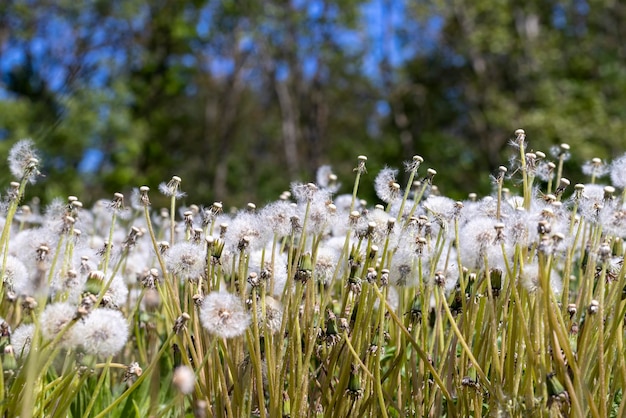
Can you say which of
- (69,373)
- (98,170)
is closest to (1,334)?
(69,373)

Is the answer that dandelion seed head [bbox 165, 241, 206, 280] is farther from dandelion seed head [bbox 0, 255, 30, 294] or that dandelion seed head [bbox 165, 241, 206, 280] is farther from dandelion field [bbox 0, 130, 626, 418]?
dandelion seed head [bbox 0, 255, 30, 294]

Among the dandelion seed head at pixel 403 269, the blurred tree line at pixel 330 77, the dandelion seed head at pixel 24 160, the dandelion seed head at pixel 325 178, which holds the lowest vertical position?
the dandelion seed head at pixel 403 269

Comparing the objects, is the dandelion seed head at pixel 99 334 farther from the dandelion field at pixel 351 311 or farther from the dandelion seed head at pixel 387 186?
the dandelion seed head at pixel 387 186

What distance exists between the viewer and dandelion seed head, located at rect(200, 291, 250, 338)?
1385mm

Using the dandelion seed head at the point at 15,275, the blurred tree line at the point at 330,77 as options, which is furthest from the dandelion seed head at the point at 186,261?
the blurred tree line at the point at 330,77

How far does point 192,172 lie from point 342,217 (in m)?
25.0

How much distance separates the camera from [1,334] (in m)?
1.62

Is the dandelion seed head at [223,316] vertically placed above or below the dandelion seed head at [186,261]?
below

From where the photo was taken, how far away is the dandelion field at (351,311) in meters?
1.38

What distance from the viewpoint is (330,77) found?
2228 centimetres

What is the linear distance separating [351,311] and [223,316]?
1.55 feet

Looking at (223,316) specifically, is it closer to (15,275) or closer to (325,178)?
(15,275)

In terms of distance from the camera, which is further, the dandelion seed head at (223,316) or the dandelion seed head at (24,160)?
the dandelion seed head at (24,160)

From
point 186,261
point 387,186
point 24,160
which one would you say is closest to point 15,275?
point 24,160
